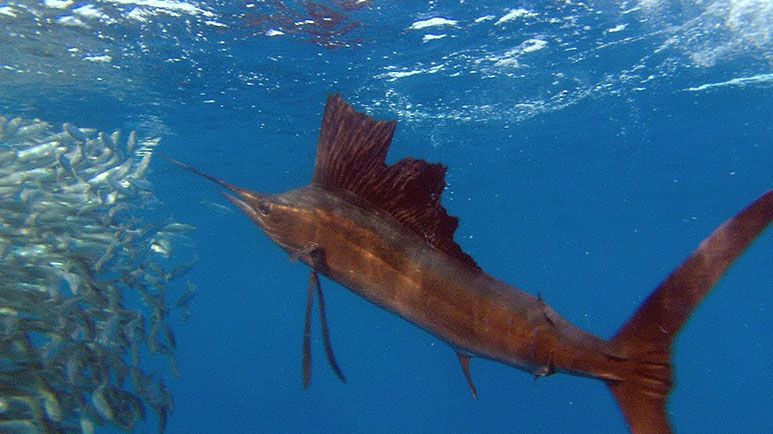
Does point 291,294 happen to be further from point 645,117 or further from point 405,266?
point 405,266

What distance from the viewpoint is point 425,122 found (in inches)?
768

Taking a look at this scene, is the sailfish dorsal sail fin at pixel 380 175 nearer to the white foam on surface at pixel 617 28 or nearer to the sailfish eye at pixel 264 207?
the sailfish eye at pixel 264 207

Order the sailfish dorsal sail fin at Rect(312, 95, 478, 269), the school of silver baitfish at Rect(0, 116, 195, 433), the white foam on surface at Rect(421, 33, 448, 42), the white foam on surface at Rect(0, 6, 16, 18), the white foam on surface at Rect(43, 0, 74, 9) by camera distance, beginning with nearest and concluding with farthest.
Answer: the sailfish dorsal sail fin at Rect(312, 95, 478, 269)
the school of silver baitfish at Rect(0, 116, 195, 433)
the white foam on surface at Rect(43, 0, 74, 9)
the white foam on surface at Rect(0, 6, 16, 18)
the white foam on surface at Rect(421, 33, 448, 42)

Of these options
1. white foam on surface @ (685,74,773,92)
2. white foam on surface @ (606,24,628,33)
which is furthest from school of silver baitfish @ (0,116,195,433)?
white foam on surface @ (685,74,773,92)

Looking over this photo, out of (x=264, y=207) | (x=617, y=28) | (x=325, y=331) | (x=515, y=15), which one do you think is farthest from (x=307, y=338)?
(x=617, y=28)

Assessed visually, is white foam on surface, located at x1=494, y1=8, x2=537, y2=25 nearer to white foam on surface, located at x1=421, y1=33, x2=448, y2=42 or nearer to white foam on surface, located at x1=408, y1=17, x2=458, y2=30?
white foam on surface, located at x1=408, y1=17, x2=458, y2=30

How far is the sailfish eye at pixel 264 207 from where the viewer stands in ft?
8.36

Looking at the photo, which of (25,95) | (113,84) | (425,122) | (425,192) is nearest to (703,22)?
(425,122)

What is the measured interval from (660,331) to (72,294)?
22.0 feet

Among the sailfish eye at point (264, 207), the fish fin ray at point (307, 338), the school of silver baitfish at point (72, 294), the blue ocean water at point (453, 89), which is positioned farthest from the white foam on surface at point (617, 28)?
the fish fin ray at point (307, 338)

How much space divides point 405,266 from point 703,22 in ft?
46.8

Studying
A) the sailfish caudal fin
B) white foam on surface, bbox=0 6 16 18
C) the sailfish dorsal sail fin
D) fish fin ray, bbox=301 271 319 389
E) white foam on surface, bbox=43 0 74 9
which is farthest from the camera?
white foam on surface, bbox=0 6 16 18

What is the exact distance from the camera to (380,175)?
2.36 meters

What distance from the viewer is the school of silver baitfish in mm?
5070
